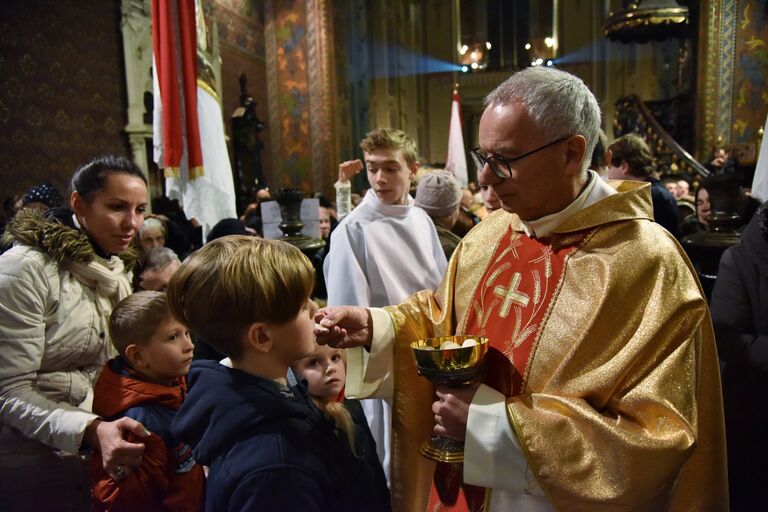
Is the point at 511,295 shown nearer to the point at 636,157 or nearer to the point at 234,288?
the point at 234,288

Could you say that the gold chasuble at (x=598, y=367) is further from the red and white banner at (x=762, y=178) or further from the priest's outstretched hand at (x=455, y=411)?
the red and white banner at (x=762, y=178)

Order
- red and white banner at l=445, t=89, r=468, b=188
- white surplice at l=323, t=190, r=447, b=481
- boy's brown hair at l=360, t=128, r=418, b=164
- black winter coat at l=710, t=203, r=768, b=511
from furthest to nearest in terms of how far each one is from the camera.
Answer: red and white banner at l=445, t=89, r=468, b=188, boy's brown hair at l=360, t=128, r=418, b=164, white surplice at l=323, t=190, r=447, b=481, black winter coat at l=710, t=203, r=768, b=511

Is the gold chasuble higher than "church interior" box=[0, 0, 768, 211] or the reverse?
the reverse

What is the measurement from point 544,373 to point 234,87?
10.9m

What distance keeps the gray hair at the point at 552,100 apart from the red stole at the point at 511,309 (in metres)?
0.30

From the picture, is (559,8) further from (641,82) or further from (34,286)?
(34,286)

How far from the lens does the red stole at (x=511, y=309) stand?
1555mm

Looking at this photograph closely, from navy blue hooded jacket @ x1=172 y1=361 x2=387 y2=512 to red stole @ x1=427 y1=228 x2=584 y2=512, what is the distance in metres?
0.45

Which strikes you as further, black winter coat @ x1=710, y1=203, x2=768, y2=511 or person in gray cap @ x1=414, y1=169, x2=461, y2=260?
person in gray cap @ x1=414, y1=169, x2=461, y2=260

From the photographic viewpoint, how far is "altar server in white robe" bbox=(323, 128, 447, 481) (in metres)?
2.73

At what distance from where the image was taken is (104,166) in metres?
1.98

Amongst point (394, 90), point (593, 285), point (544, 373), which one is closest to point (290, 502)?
point (544, 373)

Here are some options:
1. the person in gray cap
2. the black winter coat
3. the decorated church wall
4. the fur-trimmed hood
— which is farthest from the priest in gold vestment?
the decorated church wall

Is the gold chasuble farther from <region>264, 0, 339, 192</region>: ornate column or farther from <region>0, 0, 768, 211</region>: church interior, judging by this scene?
<region>264, 0, 339, 192</region>: ornate column
